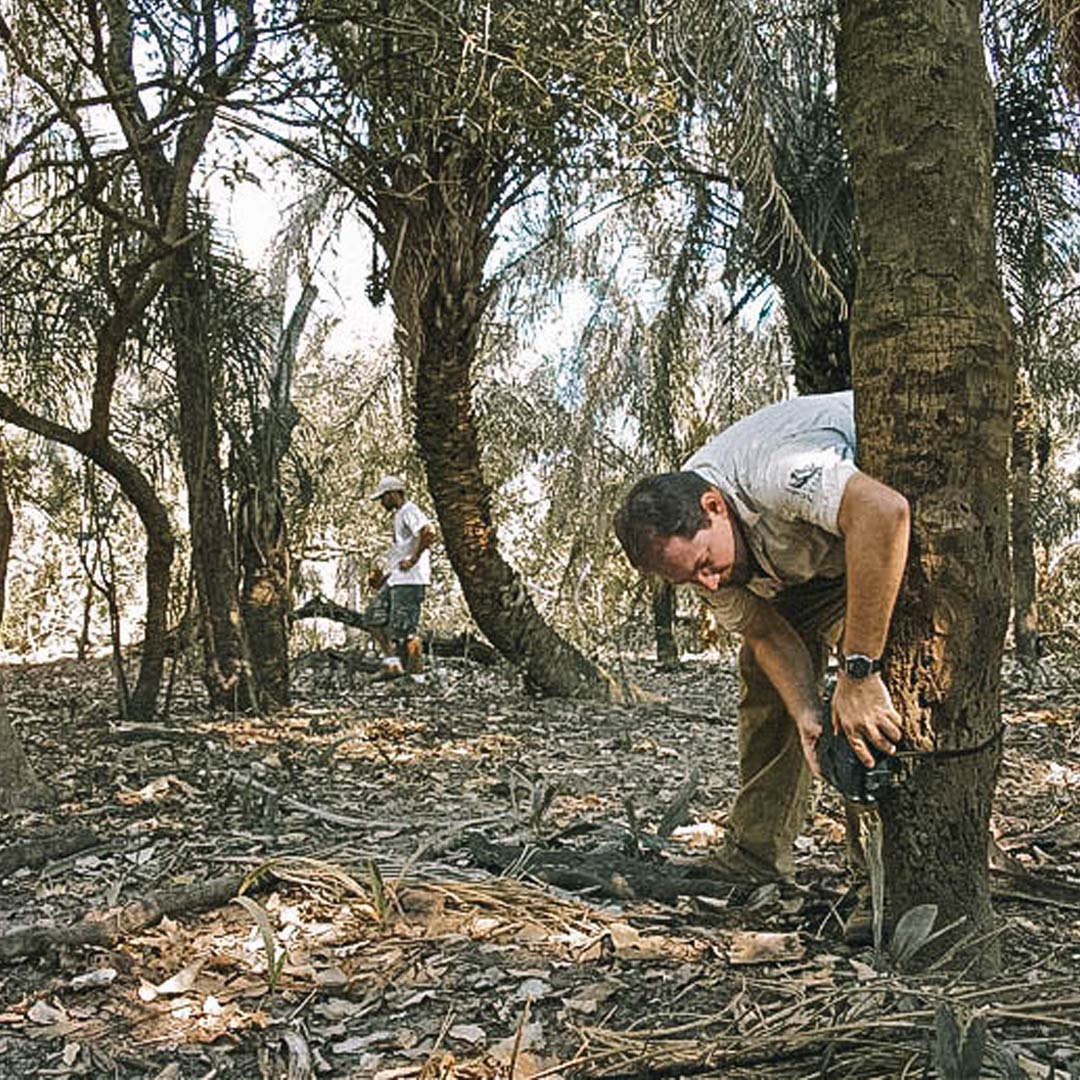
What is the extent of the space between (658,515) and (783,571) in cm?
43

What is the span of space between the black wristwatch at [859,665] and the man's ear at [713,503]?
503mm

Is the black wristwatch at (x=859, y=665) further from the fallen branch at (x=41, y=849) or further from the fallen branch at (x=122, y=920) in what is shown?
the fallen branch at (x=41, y=849)

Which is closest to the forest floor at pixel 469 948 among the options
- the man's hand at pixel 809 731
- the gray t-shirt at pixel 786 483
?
the man's hand at pixel 809 731

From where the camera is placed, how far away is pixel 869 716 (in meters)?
3.02

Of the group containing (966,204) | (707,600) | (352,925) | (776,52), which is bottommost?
(352,925)

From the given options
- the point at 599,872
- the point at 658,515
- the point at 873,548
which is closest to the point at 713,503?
the point at 658,515

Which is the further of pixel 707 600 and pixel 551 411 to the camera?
pixel 551 411

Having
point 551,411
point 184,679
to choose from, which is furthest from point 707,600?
point 551,411

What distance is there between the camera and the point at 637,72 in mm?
5754

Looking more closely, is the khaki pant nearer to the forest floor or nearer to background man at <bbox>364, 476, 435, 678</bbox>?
the forest floor

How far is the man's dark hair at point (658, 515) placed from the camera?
323 centimetres

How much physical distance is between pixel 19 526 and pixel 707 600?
1383cm

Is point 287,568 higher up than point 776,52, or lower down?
lower down

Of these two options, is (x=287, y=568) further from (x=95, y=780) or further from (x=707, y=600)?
(x=707, y=600)
